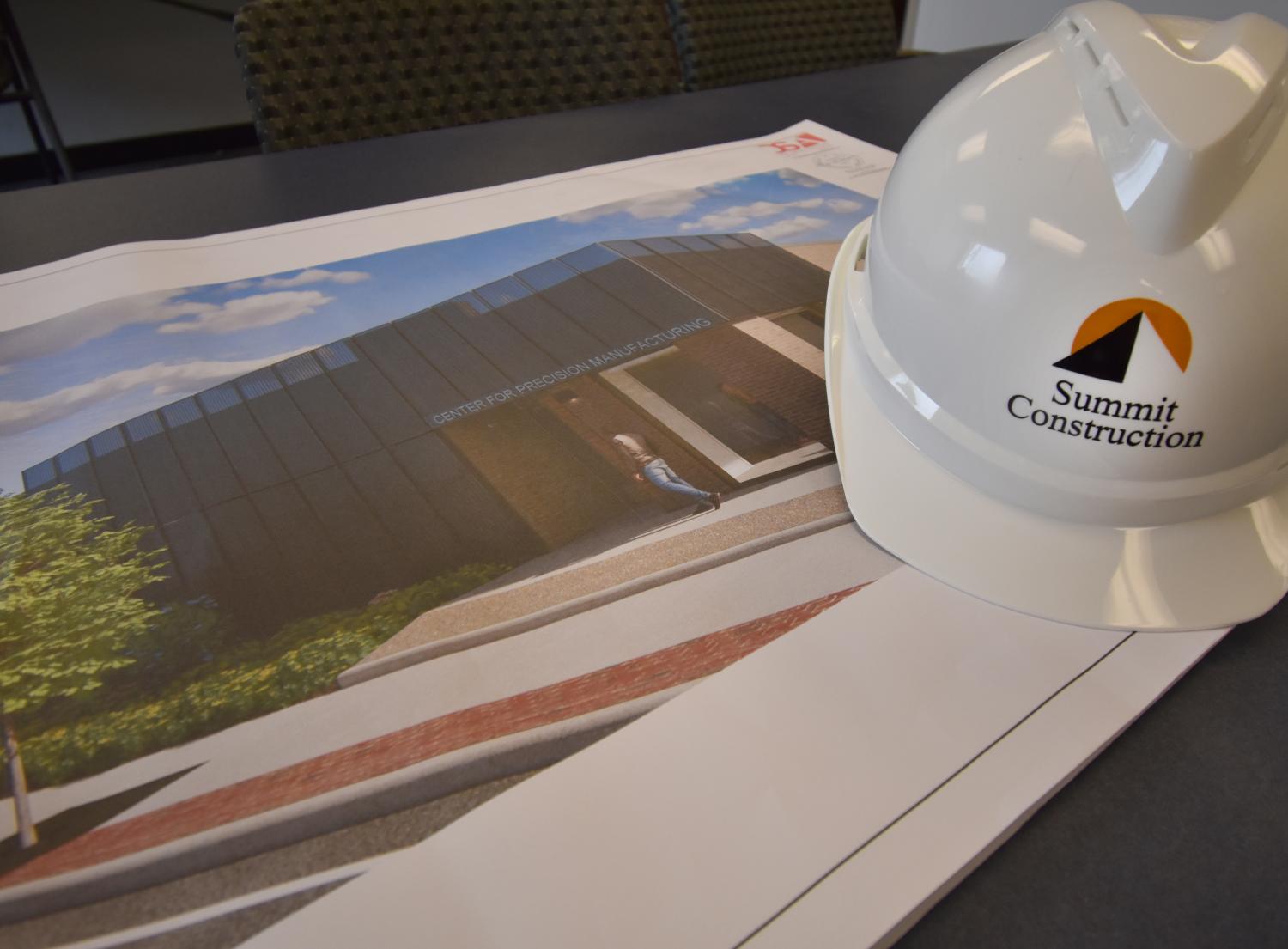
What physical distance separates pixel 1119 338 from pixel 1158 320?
13 mm

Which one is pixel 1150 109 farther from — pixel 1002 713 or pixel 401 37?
pixel 401 37

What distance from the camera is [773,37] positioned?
926 millimetres

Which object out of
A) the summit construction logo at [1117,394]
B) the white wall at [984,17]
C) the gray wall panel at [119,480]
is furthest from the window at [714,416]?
the white wall at [984,17]

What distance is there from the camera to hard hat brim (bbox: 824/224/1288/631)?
310 mm

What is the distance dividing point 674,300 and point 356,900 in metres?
0.34

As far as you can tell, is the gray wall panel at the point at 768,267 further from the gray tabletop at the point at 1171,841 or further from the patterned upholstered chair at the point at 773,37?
the patterned upholstered chair at the point at 773,37

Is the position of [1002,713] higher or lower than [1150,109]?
A: lower

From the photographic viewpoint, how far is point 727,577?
13.0 inches

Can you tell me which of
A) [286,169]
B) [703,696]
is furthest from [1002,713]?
[286,169]

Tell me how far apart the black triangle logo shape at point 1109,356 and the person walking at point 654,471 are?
0.14 meters

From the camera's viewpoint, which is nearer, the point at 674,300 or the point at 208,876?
the point at 208,876

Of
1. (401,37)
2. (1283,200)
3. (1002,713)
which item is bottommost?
(1002,713)

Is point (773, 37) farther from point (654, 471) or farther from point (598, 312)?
point (654, 471)

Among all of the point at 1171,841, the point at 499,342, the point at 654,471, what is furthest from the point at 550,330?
the point at 1171,841
